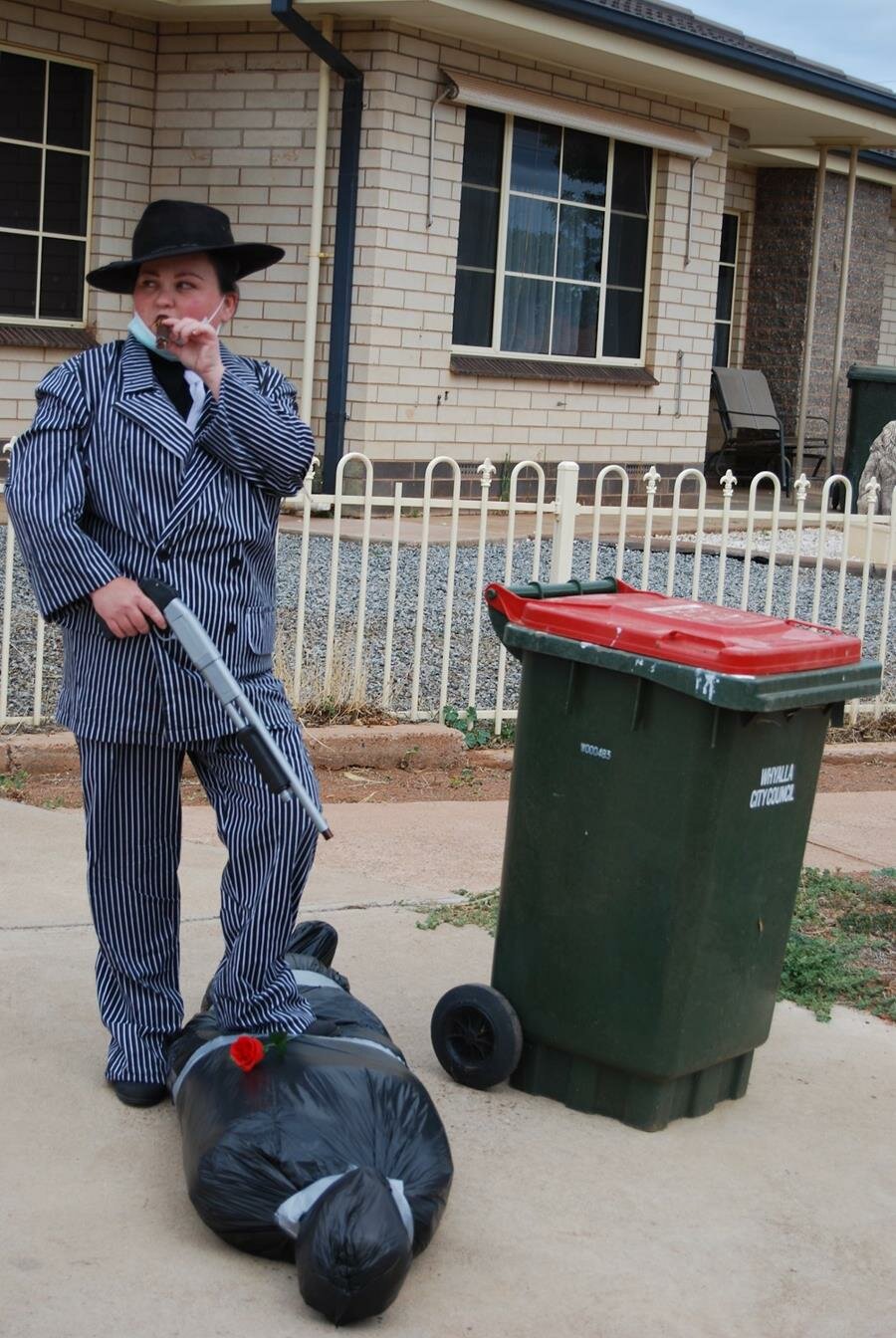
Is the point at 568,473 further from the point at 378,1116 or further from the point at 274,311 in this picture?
the point at 274,311

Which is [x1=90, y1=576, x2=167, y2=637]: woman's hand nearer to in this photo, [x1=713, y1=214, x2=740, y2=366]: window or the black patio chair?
the black patio chair

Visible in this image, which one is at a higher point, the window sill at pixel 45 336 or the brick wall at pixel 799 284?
the brick wall at pixel 799 284

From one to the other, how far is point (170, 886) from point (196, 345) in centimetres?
107

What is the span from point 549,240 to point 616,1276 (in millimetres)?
11446

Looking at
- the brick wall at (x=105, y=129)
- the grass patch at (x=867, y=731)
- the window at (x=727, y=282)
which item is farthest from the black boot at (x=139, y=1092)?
the window at (x=727, y=282)

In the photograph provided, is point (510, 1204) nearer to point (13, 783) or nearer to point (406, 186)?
point (13, 783)

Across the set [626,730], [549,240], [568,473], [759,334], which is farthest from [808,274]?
[626,730]

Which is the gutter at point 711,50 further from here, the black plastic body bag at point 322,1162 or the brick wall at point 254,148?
the black plastic body bag at point 322,1162

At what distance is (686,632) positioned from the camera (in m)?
3.39

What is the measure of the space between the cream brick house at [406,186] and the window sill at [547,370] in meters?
0.02

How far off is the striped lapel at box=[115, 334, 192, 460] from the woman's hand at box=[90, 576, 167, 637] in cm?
28

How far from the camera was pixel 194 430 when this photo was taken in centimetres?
329

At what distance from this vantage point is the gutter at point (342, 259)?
38.4 feet

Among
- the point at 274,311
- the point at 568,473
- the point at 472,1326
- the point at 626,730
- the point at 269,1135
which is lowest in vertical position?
the point at 472,1326
